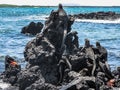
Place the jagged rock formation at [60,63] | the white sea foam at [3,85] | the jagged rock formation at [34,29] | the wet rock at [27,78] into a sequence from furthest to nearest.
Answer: the jagged rock formation at [34,29]
the white sea foam at [3,85]
the jagged rock formation at [60,63]
the wet rock at [27,78]

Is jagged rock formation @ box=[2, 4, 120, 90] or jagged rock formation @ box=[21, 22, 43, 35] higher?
jagged rock formation @ box=[2, 4, 120, 90]

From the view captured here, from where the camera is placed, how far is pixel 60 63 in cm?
2450

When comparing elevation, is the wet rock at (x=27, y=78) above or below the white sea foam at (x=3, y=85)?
above

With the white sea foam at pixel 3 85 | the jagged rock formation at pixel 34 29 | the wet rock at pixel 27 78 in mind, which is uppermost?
the wet rock at pixel 27 78

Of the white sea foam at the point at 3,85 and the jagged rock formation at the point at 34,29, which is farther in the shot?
the jagged rock formation at the point at 34,29

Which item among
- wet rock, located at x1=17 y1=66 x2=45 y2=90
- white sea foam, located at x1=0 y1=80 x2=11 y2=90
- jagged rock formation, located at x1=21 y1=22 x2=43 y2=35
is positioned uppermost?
wet rock, located at x1=17 y1=66 x2=45 y2=90

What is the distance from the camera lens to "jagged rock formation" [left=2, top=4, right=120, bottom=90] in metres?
22.3

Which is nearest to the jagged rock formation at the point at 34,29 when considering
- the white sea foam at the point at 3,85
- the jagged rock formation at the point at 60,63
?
the jagged rock formation at the point at 60,63

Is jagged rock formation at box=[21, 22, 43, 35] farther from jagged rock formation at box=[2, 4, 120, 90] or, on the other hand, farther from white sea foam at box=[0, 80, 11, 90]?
white sea foam at box=[0, 80, 11, 90]

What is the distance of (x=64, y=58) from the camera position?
24844 millimetres

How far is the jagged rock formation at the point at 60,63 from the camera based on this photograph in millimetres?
22281

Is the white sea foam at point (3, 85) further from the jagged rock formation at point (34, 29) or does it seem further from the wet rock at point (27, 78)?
the jagged rock formation at point (34, 29)

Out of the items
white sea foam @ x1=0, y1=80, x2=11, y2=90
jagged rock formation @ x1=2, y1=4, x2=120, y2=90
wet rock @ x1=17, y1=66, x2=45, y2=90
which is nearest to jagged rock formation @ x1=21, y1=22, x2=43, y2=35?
jagged rock formation @ x1=2, y1=4, x2=120, y2=90

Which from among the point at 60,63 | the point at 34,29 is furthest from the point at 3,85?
the point at 34,29
